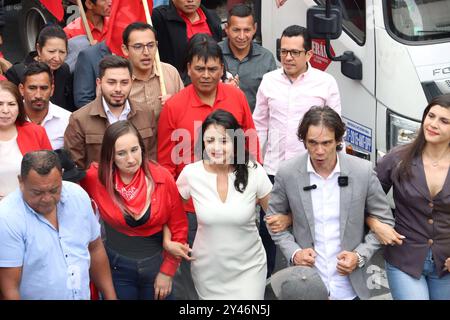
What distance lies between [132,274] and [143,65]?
64.3 inches

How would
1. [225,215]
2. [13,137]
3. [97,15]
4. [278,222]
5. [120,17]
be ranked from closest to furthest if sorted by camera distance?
[278,222], [225,215], [13,137], [120,17], [97,15]

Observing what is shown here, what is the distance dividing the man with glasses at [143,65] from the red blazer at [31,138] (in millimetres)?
869

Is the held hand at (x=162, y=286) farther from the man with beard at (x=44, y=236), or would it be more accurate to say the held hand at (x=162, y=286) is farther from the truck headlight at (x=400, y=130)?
→ the truck headlight at (x=400, y=130)

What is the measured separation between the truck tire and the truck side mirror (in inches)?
240

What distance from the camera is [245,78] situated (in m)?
6.83

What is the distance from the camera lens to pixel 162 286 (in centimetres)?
512

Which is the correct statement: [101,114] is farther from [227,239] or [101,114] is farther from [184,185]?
[227,239]

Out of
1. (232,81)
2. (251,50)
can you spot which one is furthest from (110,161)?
(251,50)

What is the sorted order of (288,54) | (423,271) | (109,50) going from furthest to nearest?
(109,50) < (288,54) < (423,271)

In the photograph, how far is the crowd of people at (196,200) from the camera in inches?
177
